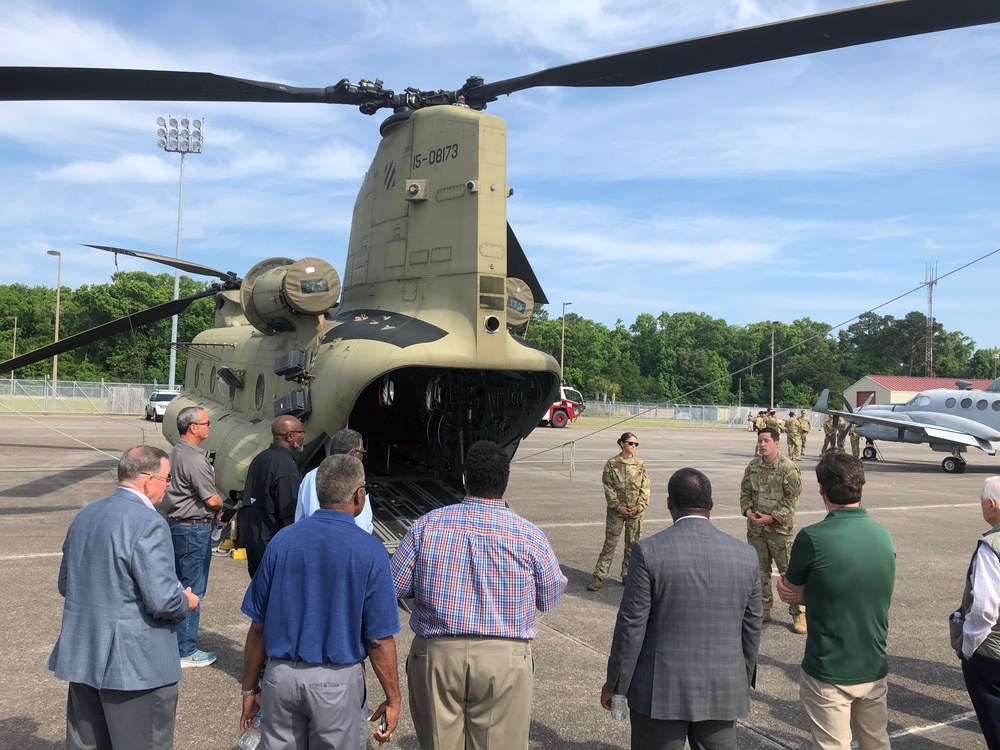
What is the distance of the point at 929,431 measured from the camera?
21.4 meters

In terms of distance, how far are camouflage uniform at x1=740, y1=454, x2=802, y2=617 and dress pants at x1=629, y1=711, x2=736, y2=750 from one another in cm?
371

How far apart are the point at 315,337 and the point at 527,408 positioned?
261cm

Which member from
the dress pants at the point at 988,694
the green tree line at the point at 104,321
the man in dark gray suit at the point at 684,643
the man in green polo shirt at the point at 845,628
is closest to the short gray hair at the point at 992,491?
the man in green polo shirt at the point at 845,628

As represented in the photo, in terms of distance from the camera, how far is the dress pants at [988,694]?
10.6ft

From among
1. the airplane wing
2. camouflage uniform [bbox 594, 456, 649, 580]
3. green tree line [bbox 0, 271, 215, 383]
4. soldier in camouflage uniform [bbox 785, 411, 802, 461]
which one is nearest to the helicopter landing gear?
the airplane wing

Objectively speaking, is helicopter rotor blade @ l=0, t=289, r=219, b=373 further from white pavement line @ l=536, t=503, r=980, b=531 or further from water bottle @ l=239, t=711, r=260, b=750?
water bottle @ l=239, t=711, r=260, b=750

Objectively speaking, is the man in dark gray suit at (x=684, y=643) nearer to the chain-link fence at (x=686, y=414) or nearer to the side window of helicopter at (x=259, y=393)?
the side window of helicopter at (x=259, y=393)

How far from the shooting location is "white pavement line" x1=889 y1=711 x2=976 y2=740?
436 cm

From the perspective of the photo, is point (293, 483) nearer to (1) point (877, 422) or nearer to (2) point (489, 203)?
(2) point (489, 203)

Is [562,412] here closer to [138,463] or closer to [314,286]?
[314,286]

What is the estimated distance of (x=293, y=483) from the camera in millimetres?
4957

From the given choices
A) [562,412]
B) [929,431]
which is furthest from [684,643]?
[562,412]

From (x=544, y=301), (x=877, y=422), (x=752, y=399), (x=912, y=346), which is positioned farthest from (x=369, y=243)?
(x=912, y=346)

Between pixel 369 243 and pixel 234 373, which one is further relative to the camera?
pixel 234 373
